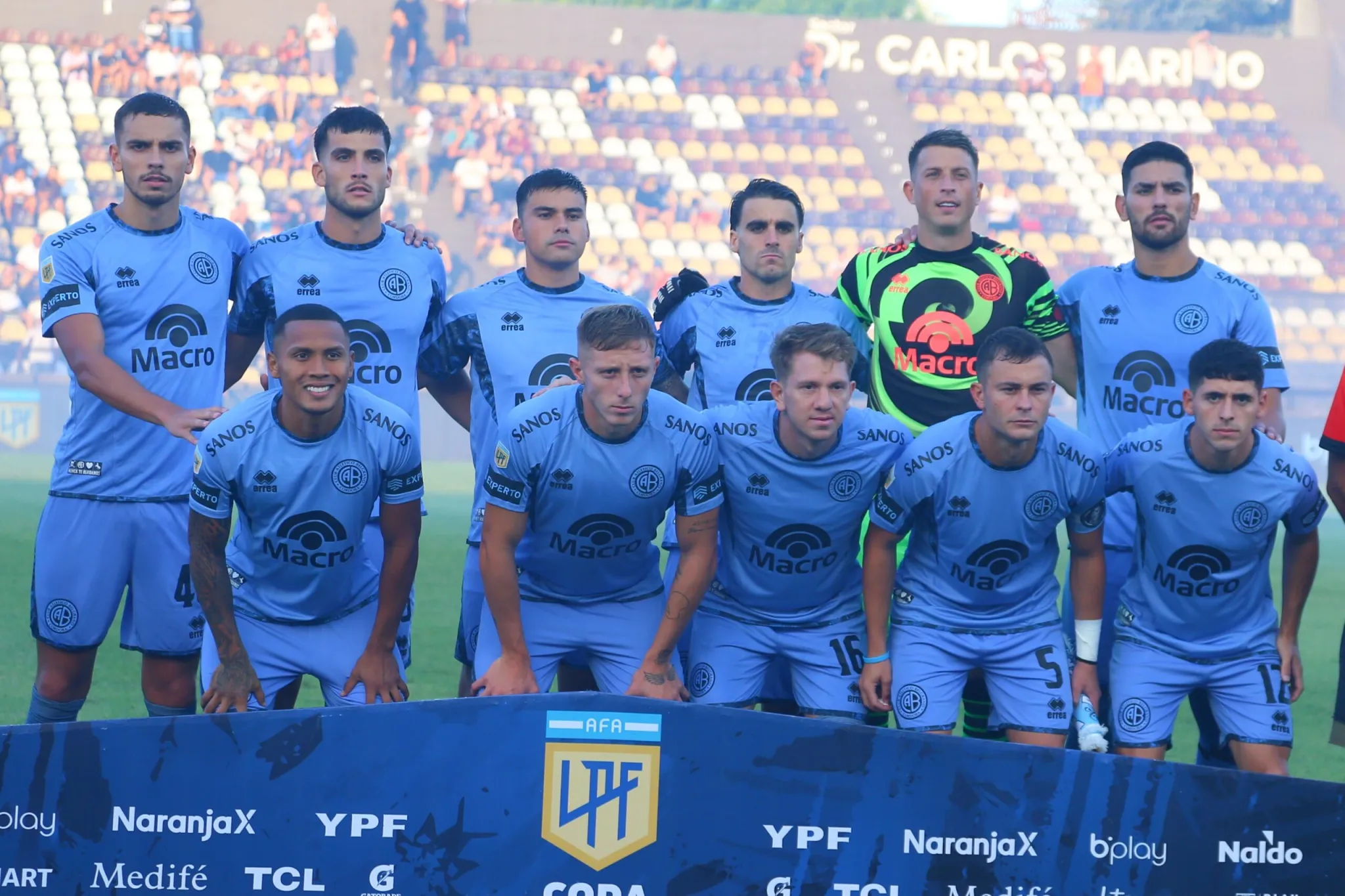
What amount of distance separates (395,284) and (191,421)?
35.2 inches

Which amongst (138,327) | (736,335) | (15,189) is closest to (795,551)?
(736,335)

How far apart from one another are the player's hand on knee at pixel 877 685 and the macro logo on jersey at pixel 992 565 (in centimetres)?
34

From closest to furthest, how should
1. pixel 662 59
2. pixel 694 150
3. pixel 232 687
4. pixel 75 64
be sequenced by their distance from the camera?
pixel 232 687 → pixel 75 64 → pixel 694 150 → pixel 662 59

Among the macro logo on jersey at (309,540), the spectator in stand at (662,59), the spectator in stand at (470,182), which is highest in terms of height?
the spectator in stand at (662,59)

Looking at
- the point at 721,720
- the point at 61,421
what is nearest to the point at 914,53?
the point at 61,421

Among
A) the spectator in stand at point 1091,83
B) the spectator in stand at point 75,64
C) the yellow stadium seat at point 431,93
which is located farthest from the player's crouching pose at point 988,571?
the spectator in stand at point 1091,83

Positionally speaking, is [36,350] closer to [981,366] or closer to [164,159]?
[164,159]

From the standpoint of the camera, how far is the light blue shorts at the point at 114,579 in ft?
14.9

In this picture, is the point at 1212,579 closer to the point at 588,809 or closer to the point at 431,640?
the point at 588,809

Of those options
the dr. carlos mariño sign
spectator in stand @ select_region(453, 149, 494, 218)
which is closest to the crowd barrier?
spectator in stand @ select_region(453, 149, 494, 218)

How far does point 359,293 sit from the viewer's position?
15.3 feet

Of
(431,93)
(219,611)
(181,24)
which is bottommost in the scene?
(219,611)

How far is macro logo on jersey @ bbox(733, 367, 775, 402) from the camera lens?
458 cm

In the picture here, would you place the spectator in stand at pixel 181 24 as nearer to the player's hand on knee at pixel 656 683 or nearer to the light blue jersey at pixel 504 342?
the light blue jersey at pixel 504 342
